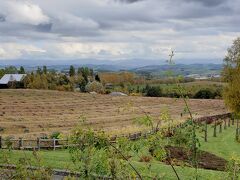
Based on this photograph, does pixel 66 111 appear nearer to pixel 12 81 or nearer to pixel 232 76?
pixel 232 76

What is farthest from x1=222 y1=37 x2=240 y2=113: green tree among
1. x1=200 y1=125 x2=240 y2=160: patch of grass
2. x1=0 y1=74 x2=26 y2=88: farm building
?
x1=0 y1=74 x2=26 y2=88: farm building

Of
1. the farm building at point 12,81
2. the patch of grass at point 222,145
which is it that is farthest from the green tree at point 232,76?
the farm building at point 12,81

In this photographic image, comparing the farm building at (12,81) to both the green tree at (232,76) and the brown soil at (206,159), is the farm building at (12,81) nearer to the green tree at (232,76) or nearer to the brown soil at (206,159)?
the green tree at (232,76)

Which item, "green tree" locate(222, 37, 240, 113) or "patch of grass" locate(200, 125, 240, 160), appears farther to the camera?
"green tree" locate(222, 37, 240, 113)

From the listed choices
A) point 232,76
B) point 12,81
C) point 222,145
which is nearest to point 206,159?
point 222,145

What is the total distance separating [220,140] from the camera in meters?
37.8

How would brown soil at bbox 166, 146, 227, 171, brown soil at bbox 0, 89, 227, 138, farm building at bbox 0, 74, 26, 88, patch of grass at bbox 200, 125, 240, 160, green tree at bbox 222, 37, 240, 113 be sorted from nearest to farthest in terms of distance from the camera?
1. brown soil at bbox 166, 146, 227, 171
2. patch of grass at bbox 200, 125, 240, 160
3. green tree at bbox 222, 37, 240, 113
4. brown soil at bbox 0, 89, 227, 138
5. farm building at bbox 0, 74, 26, 88

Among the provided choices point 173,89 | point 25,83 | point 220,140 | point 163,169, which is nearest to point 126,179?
point 173,89

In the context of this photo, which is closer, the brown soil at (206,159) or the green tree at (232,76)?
the brown soil at (206,159)

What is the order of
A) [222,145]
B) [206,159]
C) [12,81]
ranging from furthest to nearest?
[12,81]
[222,145]
[206,159]

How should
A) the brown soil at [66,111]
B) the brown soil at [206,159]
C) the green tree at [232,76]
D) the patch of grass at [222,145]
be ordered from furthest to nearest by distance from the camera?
the brown soil at [66,111]
the green tree at [232,76]
the patch of grass at [222,145]
the brown soil at [206,159]

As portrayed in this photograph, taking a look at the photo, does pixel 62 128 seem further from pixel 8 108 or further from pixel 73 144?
pixel 73 144

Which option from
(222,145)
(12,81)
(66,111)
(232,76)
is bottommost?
(66,111)

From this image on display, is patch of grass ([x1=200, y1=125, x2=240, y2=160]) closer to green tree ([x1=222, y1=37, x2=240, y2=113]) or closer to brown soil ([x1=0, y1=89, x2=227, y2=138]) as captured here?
green tree ([x1=222, y1=37, x2=240, y2=113])
